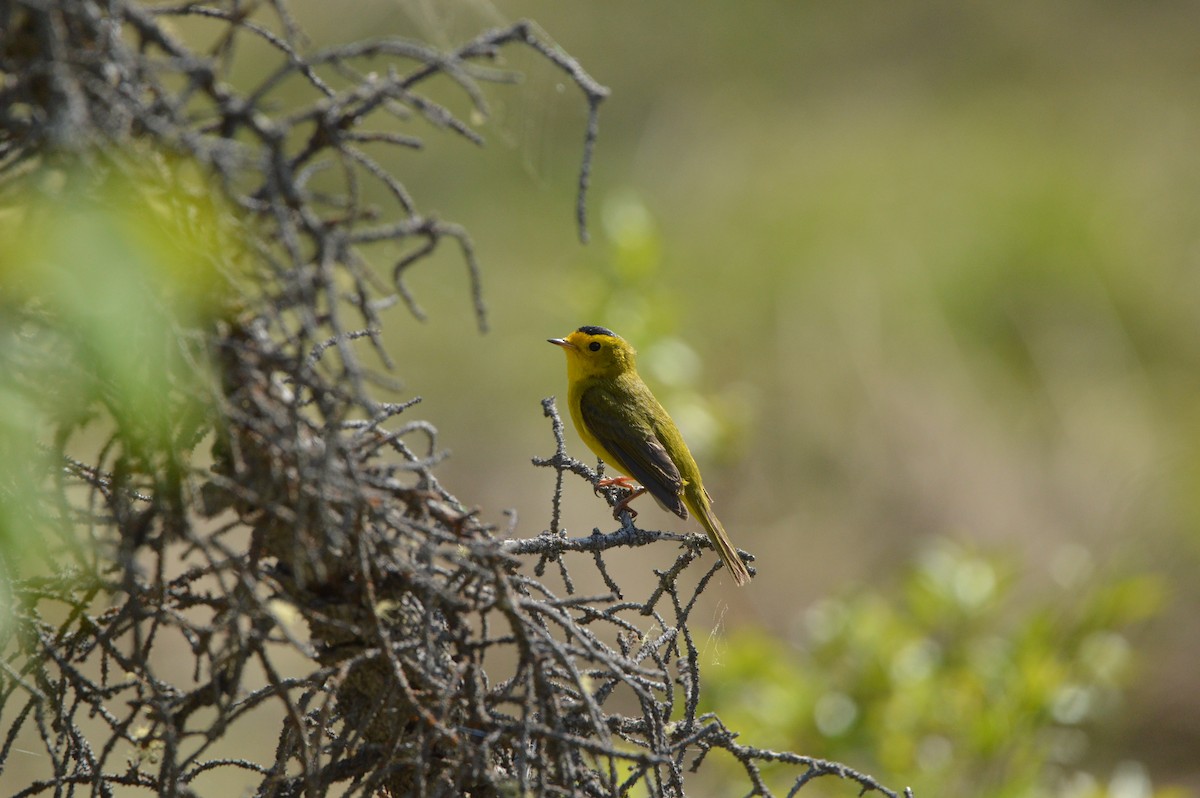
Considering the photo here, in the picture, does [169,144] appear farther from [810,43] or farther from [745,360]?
[810,43]

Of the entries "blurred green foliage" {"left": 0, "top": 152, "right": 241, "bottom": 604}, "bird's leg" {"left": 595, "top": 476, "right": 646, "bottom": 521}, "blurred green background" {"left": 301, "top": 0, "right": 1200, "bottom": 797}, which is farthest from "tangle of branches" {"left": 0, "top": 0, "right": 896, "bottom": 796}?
"blurred green background" {"left": 301, "top": 0, "right": 1200, "bottom": 797}

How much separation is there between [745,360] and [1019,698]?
6717mm

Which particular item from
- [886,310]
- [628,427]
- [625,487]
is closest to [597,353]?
[628,427]

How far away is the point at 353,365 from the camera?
1.22m

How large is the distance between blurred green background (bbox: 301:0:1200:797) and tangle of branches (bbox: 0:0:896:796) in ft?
7.04

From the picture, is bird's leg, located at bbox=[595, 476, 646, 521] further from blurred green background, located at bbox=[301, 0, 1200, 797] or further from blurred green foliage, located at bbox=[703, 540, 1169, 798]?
blurred green foliage, located at bbox=[703, 540, 1169, 798]

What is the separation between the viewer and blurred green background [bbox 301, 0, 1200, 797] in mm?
6637

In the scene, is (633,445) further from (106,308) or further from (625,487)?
(106,308)

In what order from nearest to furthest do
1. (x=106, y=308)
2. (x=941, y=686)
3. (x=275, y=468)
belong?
(x=106, y=308)
(x=275, y=468)
(x=941, y=686)

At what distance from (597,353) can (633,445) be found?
599 mm

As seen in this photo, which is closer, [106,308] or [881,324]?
[106,308]

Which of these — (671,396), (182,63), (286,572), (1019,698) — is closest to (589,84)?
(182,63)

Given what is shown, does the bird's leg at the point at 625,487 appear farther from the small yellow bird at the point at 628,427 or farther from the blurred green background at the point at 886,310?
the blurred green background at the point at 886,310

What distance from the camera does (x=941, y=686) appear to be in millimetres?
3654
